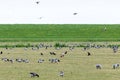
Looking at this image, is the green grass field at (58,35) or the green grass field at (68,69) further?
the green grass field at (58,35)

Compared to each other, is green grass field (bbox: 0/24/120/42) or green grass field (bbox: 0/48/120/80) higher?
green grass field (bbox: 0/24/120/42)

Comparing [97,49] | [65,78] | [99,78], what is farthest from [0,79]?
[97,49]

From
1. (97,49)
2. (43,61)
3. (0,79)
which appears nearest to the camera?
(0,79)

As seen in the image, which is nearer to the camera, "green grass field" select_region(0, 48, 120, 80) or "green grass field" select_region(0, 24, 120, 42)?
"green grass field" select_region(0, 48, 120, 80)

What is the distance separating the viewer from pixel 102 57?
38.9 metres

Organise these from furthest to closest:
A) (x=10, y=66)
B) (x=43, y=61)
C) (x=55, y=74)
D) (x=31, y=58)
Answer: (x=31, y=58), (x=43, y=61), (x=10, y=66), (x=55, y=74)

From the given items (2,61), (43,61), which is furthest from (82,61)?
(2,61)

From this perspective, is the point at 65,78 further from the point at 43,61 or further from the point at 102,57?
the point at 102,57

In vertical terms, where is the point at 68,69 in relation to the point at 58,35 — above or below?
below

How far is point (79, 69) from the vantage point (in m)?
30.5

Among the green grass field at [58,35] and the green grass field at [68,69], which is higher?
the green grass field at [58,35]

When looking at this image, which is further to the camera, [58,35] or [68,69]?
[58,35]

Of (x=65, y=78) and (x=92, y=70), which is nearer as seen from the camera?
(x=65, y=78)

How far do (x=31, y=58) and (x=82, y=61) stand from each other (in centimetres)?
413
